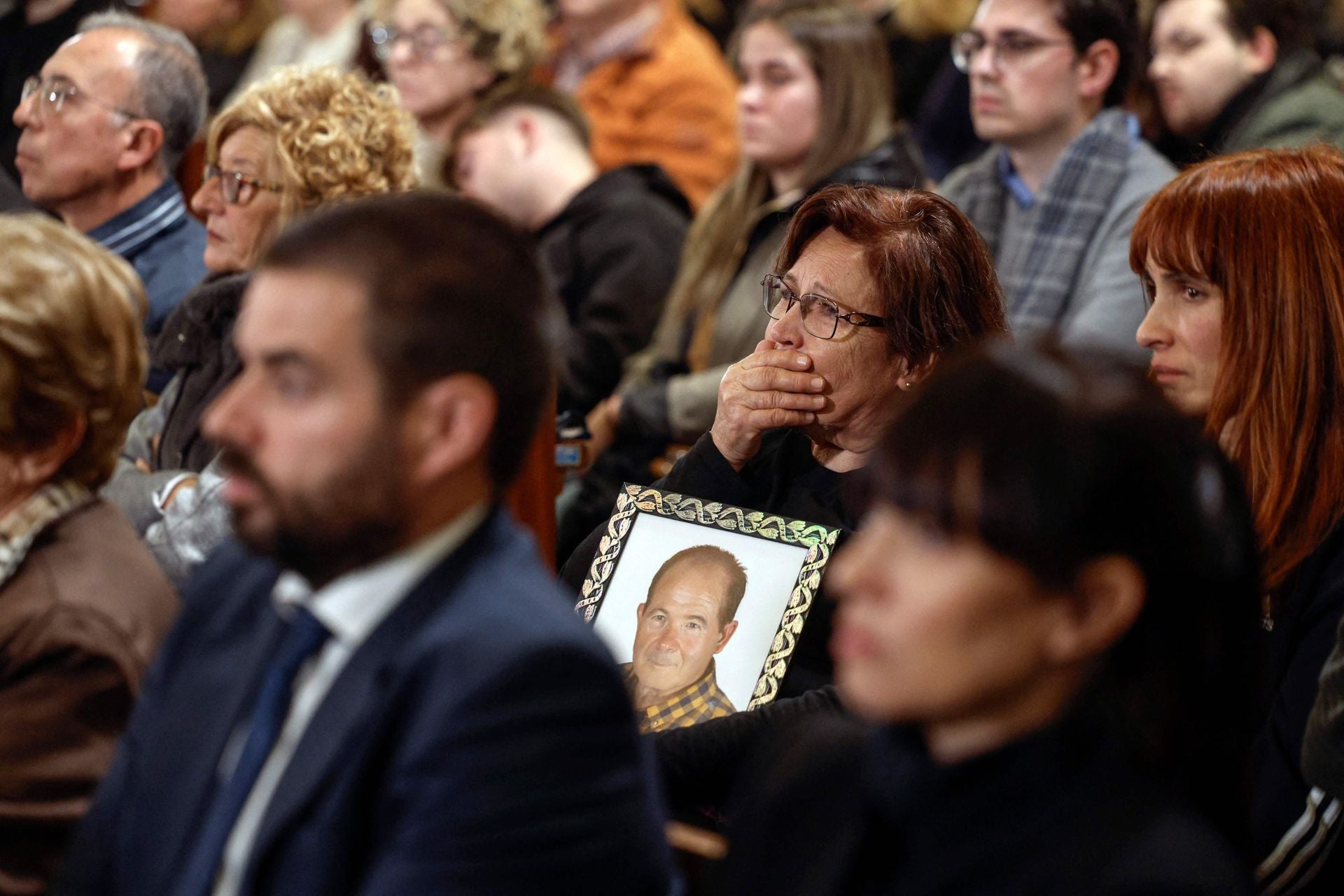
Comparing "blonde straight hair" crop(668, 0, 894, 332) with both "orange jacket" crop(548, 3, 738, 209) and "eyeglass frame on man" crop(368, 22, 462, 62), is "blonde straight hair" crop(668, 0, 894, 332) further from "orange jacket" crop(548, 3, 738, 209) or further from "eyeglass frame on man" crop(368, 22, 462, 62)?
"eyeglass frame on man" crop(368, 22, 462, 62)

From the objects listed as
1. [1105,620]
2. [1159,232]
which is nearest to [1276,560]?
[1159,232]

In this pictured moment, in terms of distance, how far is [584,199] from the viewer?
402 centimetres

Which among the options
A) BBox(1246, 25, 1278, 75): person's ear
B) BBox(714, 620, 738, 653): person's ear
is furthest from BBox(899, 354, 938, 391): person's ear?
BBox(1246, 25, 1278, 75): person's ear

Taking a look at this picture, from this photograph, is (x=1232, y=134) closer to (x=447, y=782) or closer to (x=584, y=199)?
(x=584, y=199)

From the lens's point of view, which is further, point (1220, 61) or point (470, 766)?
point (1220, 61)

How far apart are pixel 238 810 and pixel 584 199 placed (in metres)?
2.95

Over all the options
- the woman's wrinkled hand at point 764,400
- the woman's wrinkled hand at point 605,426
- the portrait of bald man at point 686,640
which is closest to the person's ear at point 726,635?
the portrait of bald man at point 686,640

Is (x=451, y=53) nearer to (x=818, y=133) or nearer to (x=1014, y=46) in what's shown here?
(x=818, y=133)

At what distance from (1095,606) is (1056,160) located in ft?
8.39

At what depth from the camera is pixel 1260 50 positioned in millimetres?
3830

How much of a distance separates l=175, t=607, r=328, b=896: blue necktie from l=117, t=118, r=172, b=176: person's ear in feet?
8.05

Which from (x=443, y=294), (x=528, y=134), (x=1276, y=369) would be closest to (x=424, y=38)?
(x=528, y=134)

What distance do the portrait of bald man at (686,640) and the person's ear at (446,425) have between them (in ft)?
2.22

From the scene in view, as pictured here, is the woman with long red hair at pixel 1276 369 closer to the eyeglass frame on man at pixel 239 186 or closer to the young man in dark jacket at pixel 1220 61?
the eyeglass frame on man at pixel 239 186
